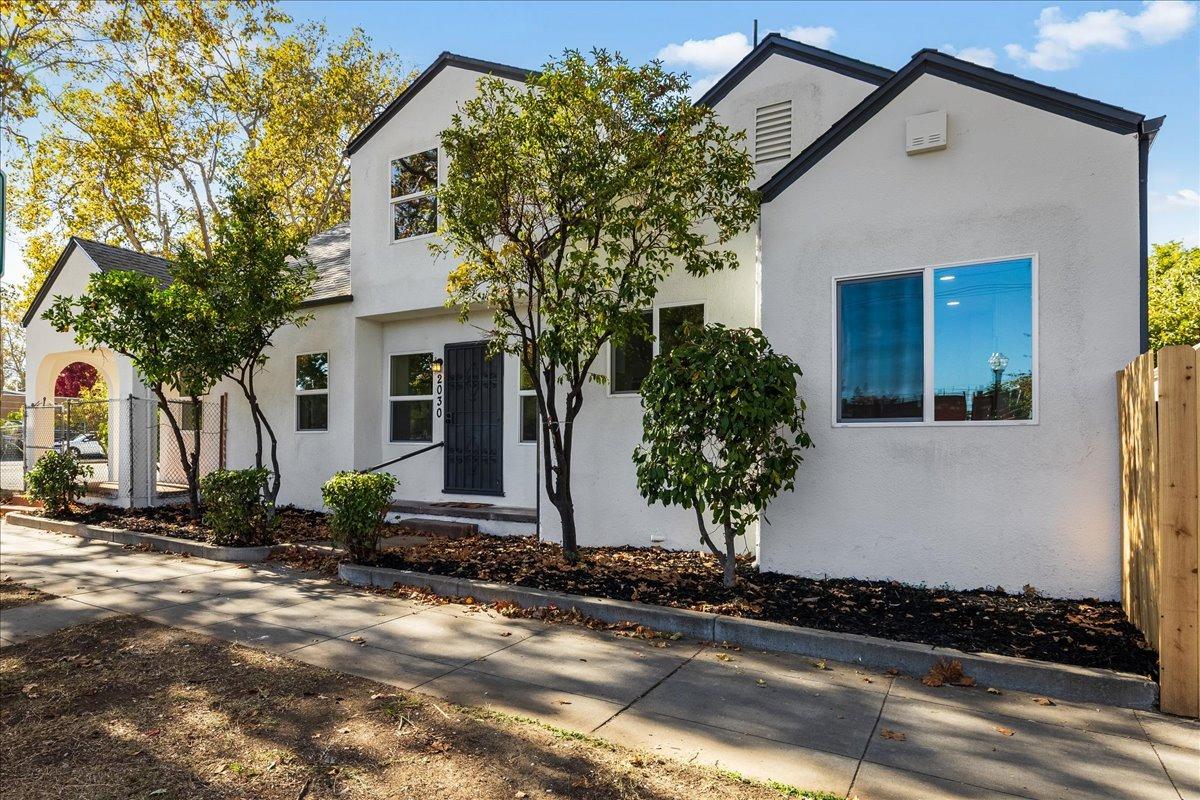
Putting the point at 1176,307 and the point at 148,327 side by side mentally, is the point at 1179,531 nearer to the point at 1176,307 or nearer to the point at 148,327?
the point at 148,327

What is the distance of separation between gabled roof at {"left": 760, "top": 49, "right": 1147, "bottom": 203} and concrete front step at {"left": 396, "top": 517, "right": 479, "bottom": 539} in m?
5.42

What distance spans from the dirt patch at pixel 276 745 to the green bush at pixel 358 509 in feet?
8.87

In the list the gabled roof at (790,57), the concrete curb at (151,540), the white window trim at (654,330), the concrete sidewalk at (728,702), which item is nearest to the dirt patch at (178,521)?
the concrete curb at (151,540)

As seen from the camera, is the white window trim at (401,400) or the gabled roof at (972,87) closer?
the gabled roof at (972,87)

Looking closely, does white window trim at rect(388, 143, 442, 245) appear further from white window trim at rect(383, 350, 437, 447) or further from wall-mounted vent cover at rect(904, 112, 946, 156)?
wall-mounted vent cover at rect(904, 112, 946, 156)

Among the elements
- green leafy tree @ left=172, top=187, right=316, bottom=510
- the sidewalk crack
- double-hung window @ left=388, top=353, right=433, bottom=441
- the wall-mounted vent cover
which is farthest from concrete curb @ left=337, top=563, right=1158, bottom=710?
green leafy tree @ left=172, top=187, right=316, bottom=510

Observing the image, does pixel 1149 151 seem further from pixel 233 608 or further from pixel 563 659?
pixel 233 608

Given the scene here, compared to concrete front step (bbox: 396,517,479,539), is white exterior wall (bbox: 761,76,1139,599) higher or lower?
higher

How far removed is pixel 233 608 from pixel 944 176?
7152 millimetres

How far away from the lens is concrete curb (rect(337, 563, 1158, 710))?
412 cm

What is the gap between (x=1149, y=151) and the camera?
5.36 meters

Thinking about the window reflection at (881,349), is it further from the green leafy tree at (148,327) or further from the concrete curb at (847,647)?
the green leafy tree at (148,327)

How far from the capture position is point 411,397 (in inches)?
436

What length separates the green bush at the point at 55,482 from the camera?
11109 millimetres
